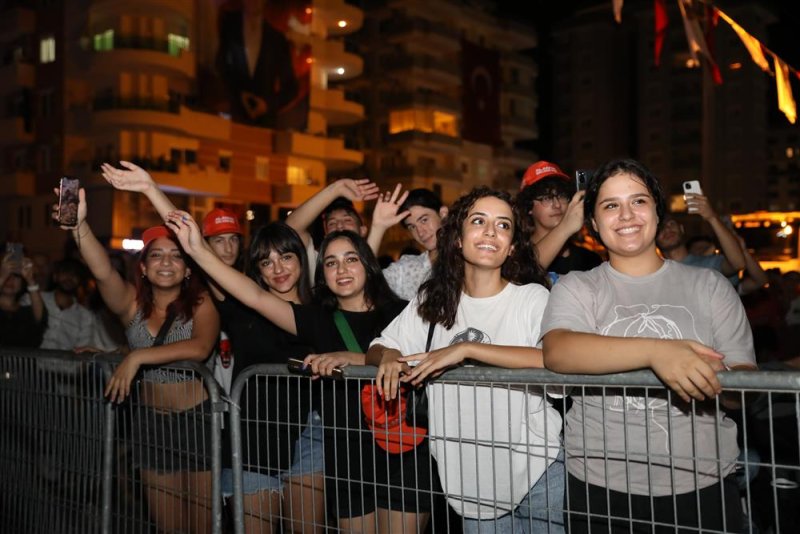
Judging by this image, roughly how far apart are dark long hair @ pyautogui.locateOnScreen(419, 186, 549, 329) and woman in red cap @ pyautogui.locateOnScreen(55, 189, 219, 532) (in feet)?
3.92

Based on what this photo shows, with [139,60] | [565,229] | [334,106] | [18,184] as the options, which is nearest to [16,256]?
[565,229]

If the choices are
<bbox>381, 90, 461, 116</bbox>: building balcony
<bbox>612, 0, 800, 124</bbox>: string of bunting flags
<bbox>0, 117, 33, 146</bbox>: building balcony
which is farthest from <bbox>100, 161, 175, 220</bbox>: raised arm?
<bbox>381, 90, 461, 116</bbox>: building balcony

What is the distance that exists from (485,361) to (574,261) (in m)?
2.34

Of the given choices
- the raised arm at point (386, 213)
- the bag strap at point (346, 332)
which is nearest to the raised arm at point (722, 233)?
the raised arm at point (386, 213)

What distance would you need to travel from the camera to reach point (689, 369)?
238 cm

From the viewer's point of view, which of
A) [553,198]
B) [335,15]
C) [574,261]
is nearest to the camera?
[553,198]

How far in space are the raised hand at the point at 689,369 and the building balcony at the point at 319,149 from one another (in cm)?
3362

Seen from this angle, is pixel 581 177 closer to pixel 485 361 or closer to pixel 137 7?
pixel 485 361

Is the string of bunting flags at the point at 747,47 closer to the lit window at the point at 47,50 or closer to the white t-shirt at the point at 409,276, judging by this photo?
the white t-shirt at the point at 409,276

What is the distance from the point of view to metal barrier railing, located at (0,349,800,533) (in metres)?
2.71

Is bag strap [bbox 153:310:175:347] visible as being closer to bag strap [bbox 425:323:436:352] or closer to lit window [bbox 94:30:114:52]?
bag strap [bbox 425:323:436:352]

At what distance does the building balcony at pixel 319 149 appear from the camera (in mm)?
35250

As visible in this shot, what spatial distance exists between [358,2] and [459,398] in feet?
141

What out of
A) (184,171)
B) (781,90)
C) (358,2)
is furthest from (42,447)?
(358,2)
